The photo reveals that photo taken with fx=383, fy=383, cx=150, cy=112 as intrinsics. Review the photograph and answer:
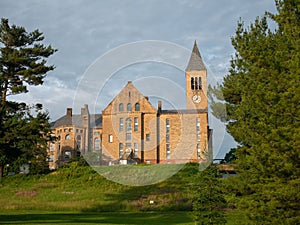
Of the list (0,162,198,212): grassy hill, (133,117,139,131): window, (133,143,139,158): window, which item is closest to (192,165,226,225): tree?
(0,162,198,212): grassy hill

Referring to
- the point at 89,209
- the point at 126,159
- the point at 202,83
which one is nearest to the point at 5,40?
the point at 89,209

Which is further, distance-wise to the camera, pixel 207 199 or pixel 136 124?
pixel 136 124

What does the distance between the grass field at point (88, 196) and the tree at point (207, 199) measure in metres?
9.81

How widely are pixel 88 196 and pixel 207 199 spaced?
21.0 metres

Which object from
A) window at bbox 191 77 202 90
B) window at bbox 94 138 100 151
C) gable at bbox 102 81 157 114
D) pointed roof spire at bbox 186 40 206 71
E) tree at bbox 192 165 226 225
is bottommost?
tree at bbox 192 165 226 225

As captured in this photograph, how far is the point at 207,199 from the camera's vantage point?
13531 millimetres

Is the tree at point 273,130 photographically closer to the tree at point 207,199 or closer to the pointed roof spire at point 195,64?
the tree at point 207,199

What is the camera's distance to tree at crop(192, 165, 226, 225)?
13559 millimetres

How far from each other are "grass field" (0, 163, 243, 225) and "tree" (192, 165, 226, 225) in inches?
386

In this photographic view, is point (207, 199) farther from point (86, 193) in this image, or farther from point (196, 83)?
point (196, 83)

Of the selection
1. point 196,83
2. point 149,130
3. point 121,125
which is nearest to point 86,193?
point 149,130

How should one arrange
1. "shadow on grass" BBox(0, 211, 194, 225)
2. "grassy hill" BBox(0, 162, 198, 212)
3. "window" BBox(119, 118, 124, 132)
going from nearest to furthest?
"shadow on grass" BBox(0, 211, 194, 225) → "grassy hill" BBox(0, 162, 198, 212) → "window" BBox(119, 118, 124, 132)

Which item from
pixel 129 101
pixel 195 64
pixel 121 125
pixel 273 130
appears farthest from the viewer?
pixel 195 64

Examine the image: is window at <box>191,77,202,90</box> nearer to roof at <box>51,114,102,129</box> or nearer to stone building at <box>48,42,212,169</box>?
stone building at <box>48,42,212,169</box>
